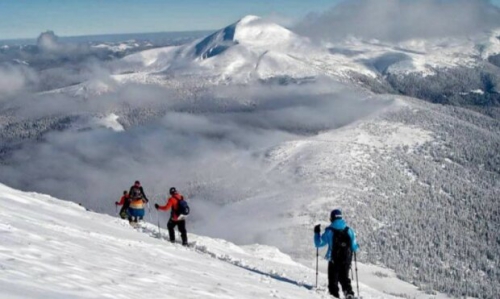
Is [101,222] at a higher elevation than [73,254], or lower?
higher

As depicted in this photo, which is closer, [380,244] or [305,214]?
[380,244]

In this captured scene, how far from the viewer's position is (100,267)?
14.1 meters

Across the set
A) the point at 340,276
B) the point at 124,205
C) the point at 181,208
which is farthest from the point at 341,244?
the point at 124,205

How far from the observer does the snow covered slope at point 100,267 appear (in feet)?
37.0

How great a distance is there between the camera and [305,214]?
190m

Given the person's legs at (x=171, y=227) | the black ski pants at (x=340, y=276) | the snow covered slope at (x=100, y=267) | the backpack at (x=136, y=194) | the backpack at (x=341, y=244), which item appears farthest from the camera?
the backpack at (x=136, y=194)

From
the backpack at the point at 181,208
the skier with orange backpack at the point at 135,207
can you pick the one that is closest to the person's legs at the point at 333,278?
the backpack at the point at 181,208

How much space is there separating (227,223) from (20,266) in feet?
614

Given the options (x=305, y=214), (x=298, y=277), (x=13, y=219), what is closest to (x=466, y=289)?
(x=305, y=214)

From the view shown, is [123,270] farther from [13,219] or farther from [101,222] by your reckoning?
[101,222]

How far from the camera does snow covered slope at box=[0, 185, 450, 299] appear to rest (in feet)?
37.0

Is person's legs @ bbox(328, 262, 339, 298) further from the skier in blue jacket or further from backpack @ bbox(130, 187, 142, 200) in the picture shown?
backpack @ bbox(130, 187, 142, 200)

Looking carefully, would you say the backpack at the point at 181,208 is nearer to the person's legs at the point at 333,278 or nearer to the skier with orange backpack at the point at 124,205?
the skier with orange backpack at the point at 124,205

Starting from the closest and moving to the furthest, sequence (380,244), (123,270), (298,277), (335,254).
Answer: (123,270), (335,254), (298,277), (380,244)
